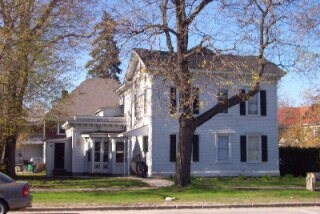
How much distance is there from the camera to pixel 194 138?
114 ft

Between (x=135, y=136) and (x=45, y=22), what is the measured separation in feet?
41.6

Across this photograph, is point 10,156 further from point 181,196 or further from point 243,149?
point 243,149

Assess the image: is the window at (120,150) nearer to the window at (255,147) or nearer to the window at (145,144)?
the window at (145,144)

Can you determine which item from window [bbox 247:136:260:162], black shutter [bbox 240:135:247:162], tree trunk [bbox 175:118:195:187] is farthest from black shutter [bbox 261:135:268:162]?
tree trunk [bbox 175:118:195:187]

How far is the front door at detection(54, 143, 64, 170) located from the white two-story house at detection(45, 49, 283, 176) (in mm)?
3453

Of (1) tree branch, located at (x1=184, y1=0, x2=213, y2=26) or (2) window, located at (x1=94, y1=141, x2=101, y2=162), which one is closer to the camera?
(1) tree branch, located at (x1=184, y1=0, x2=213, y2=26)

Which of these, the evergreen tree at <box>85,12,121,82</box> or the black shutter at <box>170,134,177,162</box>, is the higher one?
the evergreen tree at <box>85,12,121,82</box>

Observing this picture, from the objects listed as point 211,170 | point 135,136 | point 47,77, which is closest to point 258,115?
point 211,170

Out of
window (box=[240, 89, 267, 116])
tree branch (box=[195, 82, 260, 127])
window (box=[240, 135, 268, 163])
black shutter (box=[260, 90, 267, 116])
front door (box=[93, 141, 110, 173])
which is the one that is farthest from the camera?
front door (box=[93, 141, 110, 173])

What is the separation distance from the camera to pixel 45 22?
25.4m

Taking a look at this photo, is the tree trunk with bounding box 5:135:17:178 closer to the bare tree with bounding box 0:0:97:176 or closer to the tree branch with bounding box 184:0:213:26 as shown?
the bare tree with bounding box 0:0:97:176

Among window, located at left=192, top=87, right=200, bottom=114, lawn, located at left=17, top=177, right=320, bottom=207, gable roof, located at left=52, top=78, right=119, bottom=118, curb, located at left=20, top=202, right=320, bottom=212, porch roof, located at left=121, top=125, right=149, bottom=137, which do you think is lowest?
curb, located at left=20, top=202, right=320, bottom=212

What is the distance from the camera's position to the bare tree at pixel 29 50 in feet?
78.0

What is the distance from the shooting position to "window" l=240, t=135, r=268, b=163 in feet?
116
